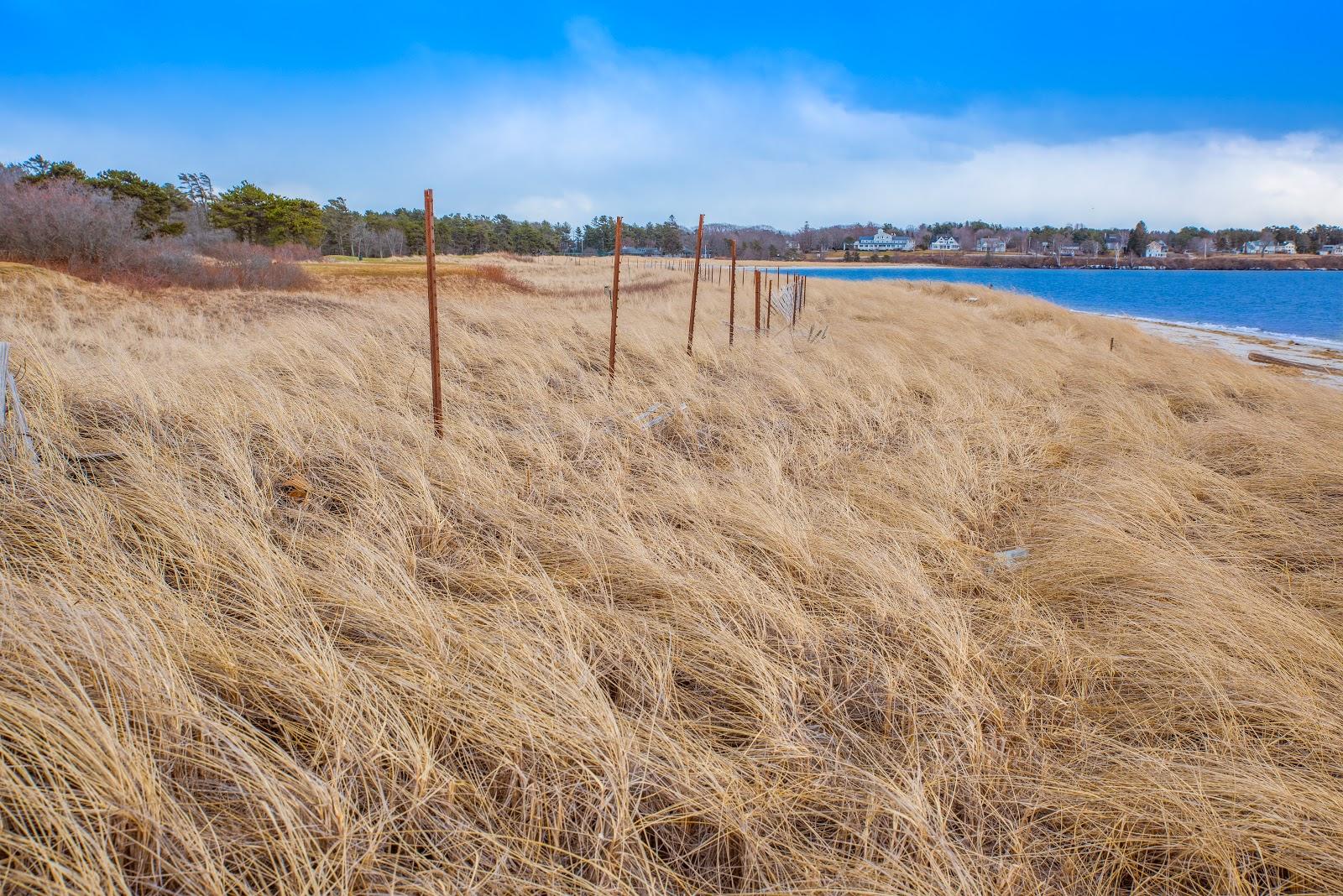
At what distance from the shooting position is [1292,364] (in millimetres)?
16312

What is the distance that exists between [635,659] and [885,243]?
180m

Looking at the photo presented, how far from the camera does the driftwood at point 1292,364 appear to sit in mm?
15648

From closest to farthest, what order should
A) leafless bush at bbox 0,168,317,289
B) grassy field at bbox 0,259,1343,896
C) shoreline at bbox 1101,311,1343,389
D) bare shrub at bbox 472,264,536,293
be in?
grassy field at bbox 0,259,1343,896, shoreline at bbox 1101,311,1343,389, leafless bush at bbox 0,168,317,289, bare shrub at bbox 472,264,536,293

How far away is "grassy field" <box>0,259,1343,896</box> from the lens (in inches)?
69.7

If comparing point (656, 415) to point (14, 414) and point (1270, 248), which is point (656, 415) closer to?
point (14, 414)

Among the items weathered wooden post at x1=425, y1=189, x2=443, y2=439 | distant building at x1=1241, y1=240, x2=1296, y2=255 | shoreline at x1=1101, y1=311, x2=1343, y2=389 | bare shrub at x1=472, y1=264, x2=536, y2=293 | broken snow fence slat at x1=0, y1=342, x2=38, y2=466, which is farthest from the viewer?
distant building at x1=1241, y1=240, x2=1296, y2=255

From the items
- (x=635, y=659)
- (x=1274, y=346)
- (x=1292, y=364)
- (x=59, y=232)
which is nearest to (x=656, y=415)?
(x=635, y=659)

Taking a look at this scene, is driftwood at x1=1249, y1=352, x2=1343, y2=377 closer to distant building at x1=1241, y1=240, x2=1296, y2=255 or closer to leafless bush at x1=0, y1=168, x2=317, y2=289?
leafless bush at x1=0, y1=168, x2=317, y2=289

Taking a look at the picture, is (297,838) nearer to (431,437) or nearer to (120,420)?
(431,437)

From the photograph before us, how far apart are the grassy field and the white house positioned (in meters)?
158

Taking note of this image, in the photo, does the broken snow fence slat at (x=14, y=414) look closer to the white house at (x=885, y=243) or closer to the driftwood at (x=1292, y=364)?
the driftwood at (x=1292, y=364)

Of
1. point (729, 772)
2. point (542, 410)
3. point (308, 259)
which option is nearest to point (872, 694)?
point (729, 772)

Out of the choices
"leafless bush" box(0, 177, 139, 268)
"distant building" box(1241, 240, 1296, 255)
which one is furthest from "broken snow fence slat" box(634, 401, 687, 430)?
"distant building" box(1241, 240, 1296, 255)

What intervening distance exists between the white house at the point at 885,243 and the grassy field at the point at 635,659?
158099mm
